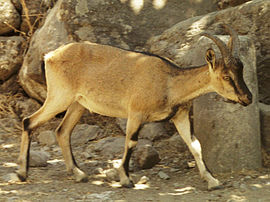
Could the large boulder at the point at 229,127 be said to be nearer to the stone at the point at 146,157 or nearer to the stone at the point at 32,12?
the stone at the point at 146,157

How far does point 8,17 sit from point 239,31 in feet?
15.9

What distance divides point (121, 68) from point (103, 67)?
261mm

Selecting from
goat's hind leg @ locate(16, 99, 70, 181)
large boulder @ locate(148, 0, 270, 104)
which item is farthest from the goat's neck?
goat's hind leg @ locate(16, 99, 70, 181)

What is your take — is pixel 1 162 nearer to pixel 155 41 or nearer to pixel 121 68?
pixel 121 68

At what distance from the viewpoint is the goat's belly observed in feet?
17.7

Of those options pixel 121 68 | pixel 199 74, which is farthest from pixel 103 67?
pixel 199 74

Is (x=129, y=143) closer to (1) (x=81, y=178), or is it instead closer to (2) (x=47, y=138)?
(1) (x=81, y=178)

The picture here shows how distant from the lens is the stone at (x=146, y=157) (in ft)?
18.9

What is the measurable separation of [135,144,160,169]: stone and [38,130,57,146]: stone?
6.37 feet

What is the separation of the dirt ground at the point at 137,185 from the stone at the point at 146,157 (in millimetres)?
→ 80

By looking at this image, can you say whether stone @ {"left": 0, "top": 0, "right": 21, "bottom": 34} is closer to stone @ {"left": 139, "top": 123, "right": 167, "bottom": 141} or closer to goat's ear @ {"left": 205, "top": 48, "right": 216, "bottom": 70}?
stone @ {"left": 139, "top": 123, "right": 167, "bottom": 141}

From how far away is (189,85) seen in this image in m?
5.05

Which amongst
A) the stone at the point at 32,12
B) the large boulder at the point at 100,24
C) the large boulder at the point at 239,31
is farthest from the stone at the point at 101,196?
the stone at the point at 32,12

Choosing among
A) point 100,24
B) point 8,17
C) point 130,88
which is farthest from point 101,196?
point 8,17
